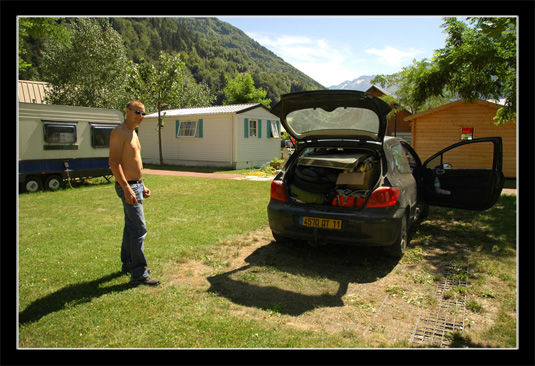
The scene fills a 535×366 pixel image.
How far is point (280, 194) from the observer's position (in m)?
4.91

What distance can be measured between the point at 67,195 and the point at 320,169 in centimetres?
844

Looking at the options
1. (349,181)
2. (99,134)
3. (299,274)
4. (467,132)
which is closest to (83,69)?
(99,134)

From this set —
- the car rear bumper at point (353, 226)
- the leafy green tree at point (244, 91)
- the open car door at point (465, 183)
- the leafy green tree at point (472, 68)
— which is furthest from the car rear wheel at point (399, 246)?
the leafy green tree at point (244, 91)

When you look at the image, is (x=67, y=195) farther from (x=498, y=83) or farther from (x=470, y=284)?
(x=498, y=83)

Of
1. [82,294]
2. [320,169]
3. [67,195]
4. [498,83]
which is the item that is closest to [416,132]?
[498,83]

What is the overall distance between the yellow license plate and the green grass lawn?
0.55 metres

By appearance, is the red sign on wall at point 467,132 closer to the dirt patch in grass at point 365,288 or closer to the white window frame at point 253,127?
the white window frame at point 253,127

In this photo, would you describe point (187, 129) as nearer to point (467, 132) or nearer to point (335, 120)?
point (467, 132)

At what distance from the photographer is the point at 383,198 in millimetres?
4348

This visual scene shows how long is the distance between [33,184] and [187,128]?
10.5 meters

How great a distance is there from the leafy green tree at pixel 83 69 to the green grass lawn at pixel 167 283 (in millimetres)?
20599

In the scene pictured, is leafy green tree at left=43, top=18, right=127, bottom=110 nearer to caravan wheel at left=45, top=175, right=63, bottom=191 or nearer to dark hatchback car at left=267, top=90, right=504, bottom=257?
caravan wheel at left=45, top=175, right=63, bottom=191

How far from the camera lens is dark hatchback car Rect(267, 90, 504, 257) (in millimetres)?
4359

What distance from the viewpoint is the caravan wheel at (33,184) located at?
428 inches
